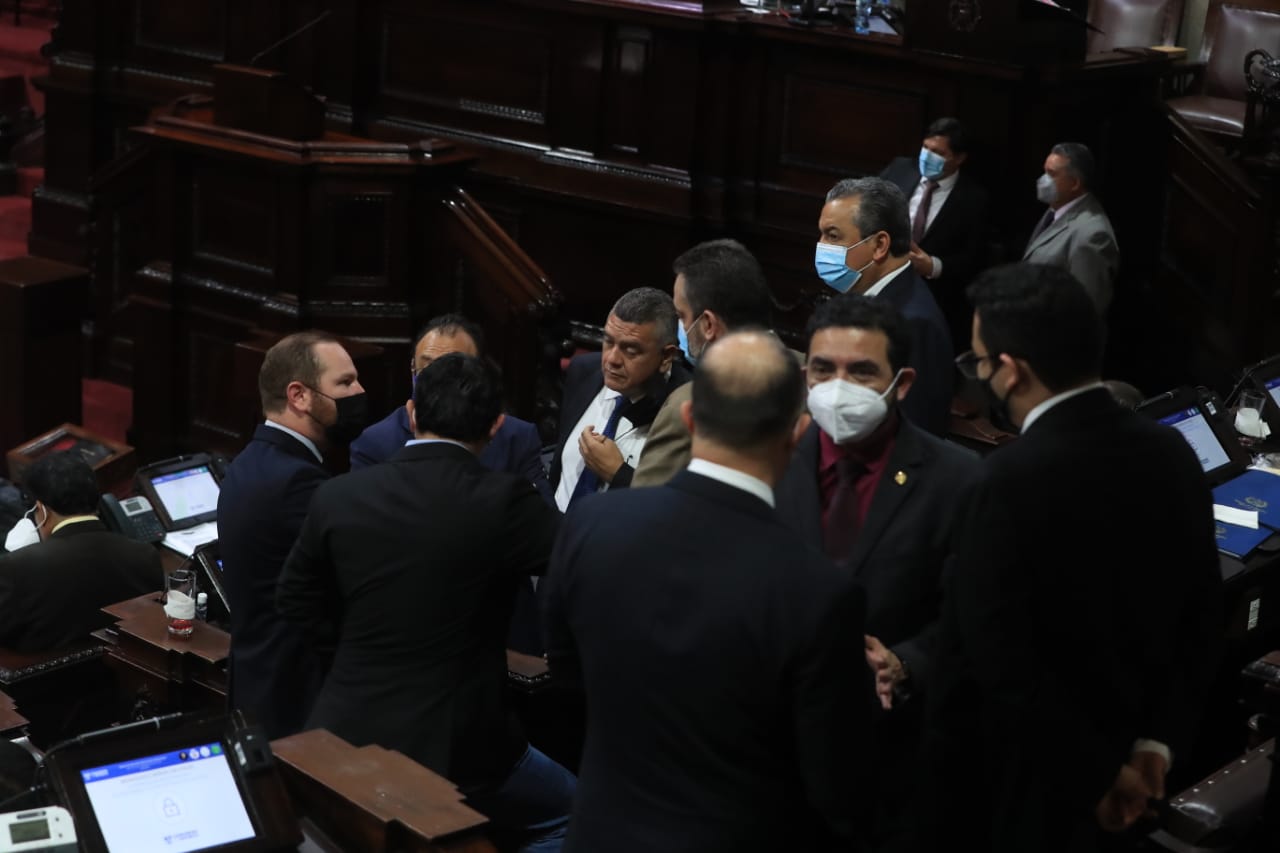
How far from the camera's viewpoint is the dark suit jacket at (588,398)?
3.94 metres

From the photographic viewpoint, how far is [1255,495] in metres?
4.93

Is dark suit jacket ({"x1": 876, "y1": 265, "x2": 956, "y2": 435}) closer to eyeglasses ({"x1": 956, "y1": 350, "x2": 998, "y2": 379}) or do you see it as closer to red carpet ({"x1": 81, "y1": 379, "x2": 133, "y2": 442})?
eyeglasses ({"x1": 956, "y1": 350, "x2": 998, "y2": 379})

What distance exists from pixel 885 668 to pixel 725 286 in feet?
4.18

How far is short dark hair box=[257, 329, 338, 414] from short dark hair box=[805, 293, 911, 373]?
125cm

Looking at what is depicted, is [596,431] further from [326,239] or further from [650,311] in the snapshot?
[326,239]

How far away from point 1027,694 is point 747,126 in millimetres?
Result: 5057

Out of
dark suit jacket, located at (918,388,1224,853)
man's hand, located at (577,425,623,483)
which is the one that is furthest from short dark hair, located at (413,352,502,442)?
dark suit jacket, located at (918,388,1224,853)

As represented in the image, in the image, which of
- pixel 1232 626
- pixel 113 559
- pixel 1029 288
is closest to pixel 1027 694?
pixel 1029 288

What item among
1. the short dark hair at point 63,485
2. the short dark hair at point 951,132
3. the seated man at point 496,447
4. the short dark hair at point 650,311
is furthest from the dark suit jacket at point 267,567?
the short dark hair at point 951,132

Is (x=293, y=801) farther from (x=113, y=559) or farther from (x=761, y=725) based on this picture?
(x=113, y=559)

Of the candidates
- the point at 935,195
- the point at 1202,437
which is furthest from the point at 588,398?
the point at 935,195

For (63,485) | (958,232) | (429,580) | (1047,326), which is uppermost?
(1047,326)

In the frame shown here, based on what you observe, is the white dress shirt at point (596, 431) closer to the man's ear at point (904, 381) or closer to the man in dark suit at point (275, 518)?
the man in dark suit at point (275, 518)

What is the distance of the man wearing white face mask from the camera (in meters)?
2.96
